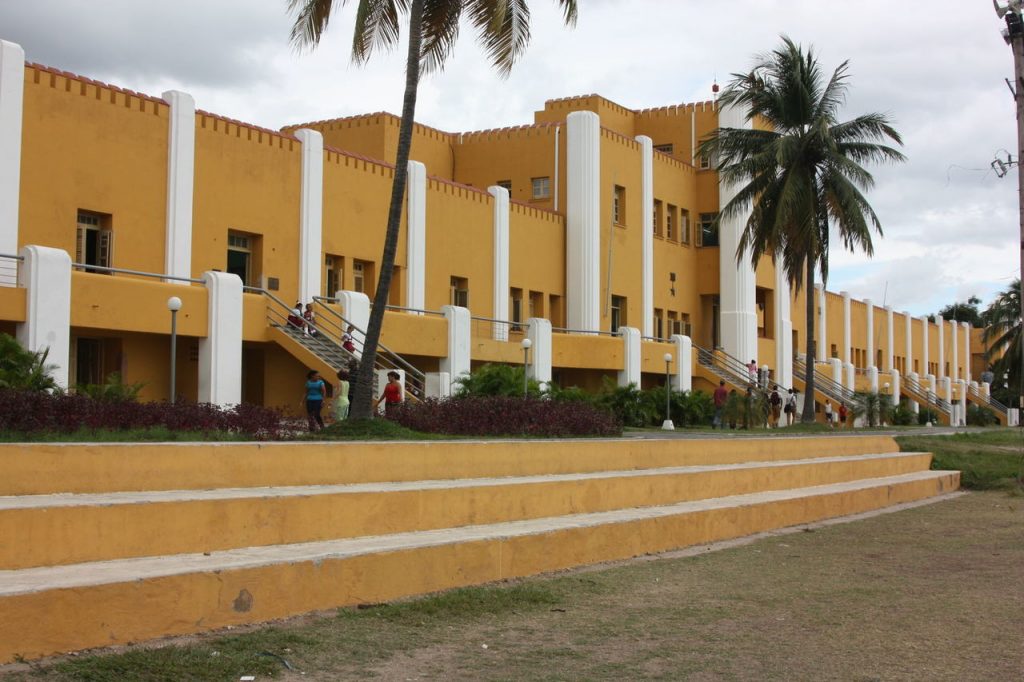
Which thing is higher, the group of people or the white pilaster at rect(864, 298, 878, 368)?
the white pilaster at rect(864, 298, 878, 368)

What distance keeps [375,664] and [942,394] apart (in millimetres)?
68792

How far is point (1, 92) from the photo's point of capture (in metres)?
21.8

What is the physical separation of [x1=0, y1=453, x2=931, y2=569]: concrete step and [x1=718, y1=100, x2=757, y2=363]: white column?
31468 mm

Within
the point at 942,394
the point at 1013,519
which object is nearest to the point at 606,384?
the point at 1013,519

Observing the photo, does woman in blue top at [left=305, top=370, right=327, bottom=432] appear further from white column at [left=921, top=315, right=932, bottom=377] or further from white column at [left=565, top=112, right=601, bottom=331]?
white column at [left=921, top=315, right=932, bottom=377]

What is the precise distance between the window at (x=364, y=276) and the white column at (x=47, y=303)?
1084 centimetres

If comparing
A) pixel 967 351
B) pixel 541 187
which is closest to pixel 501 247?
pixel 541 187

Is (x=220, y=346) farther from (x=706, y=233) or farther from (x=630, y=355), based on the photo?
(x=706, y=233)

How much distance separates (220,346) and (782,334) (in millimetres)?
30381

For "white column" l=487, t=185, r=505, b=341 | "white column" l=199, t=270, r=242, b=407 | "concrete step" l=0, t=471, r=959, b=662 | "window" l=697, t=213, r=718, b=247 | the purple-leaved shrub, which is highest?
"window" l=697, t=213, r=718, b=247

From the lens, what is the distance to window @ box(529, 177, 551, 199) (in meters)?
39.8

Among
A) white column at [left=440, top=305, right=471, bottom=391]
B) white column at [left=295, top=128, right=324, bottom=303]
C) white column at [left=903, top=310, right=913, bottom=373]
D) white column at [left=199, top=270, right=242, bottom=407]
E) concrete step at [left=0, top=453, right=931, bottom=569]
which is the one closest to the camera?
concrete step at [left=0, top=453, right=931, bottom=569]

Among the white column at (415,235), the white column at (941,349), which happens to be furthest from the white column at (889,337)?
the white column at (415,235)

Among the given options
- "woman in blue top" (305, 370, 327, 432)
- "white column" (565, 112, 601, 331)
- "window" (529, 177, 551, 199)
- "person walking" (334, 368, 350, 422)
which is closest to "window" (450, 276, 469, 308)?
"white column" (565, 112, 601, 331)
